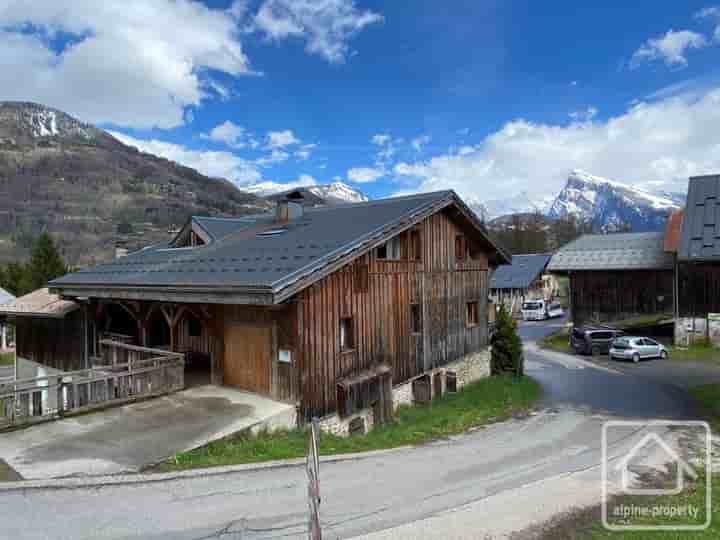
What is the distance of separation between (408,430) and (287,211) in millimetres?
8829

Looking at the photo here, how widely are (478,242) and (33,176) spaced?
18485 cm

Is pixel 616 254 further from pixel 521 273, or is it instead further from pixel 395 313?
pixel 395 313

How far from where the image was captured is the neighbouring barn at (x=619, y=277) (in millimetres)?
31750

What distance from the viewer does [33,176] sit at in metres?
163

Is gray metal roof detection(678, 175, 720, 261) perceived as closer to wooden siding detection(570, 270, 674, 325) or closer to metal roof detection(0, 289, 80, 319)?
wooden siding detection(570, 270, 674, 325)

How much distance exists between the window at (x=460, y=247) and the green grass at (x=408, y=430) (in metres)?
4.83

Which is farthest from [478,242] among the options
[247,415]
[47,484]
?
[47,484]

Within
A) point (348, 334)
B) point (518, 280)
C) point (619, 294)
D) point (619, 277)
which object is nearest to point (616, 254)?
point (619, 277)

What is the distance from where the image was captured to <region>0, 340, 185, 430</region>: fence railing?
9820mm

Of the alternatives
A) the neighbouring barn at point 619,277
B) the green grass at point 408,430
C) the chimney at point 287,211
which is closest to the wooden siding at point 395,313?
the green grass at point 408,430

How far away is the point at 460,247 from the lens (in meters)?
18.3

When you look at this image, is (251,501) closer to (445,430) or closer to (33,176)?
(445,430)

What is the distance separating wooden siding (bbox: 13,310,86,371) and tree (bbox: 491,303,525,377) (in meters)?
16.0

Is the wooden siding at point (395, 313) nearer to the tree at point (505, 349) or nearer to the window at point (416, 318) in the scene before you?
the window at point (416, 318)
